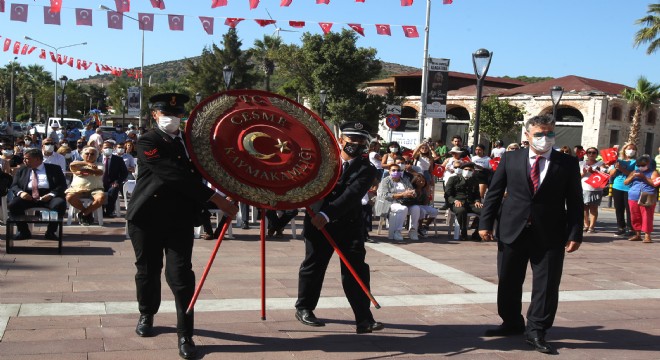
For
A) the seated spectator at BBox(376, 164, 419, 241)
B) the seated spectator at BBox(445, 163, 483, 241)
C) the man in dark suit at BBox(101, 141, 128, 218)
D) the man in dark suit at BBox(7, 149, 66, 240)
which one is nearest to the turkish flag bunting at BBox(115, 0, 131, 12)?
the man in dark suit at BBox(101, 141, 128, 218)

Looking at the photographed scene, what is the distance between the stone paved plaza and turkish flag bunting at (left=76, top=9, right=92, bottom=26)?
25.5 feet

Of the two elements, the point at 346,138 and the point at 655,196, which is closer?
the point at 346,138

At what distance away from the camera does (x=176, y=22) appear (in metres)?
16.6

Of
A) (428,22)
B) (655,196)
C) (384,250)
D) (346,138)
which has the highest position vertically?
(428,22)

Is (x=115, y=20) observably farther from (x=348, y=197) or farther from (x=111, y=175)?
(x=348, y=197)

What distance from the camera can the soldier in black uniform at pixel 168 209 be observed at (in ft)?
15.6

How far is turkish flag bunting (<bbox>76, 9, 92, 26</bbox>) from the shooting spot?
1603cm

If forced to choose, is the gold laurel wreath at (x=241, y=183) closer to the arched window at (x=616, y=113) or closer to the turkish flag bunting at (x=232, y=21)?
Answer: the turkish flag bunting at (x=232, y=21)

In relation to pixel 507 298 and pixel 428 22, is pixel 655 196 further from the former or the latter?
pixel 428 22

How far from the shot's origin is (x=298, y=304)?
18.8 feet

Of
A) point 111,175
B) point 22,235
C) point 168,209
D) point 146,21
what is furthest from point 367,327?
point 146,21

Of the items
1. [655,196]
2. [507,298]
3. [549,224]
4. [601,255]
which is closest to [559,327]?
[507,298]

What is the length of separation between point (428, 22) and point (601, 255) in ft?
56.3

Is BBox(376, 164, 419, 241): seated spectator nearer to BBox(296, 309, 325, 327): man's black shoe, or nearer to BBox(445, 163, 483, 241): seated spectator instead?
BBox(445, 163, 483, 241): seated spectator
